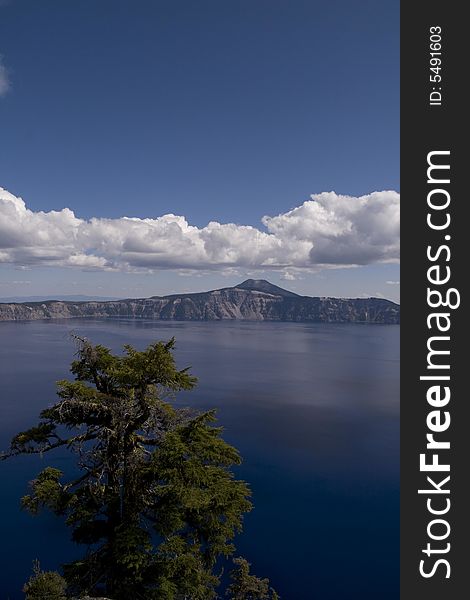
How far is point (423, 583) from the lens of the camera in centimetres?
1220

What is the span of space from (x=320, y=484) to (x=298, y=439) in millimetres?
19033

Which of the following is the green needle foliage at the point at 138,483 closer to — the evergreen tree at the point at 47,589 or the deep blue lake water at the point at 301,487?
the evergreen tree at the point at 47,589

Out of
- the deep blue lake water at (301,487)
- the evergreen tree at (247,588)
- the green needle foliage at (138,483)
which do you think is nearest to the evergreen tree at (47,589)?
the green needle foliage at (138,483)

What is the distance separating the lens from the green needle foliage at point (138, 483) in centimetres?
1534

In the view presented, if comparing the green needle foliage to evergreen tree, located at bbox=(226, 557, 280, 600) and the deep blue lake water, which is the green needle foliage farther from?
the deep blue lake water

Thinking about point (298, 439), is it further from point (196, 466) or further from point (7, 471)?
point (196, 466)

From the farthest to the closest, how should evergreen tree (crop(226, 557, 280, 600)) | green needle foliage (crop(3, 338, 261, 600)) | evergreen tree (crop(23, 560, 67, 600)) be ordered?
evergreen tree (crop(226, 557, 280, 600)) < evergreen tree (crop(23, 560, 67, 600)) < green needle foliage (crop(3, 338, 261, 600))

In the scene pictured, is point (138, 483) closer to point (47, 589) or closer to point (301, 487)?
point (47, 589)

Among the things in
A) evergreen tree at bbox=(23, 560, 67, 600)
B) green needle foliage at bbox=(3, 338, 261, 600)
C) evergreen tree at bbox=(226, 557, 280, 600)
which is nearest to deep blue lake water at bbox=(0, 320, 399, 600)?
evergreen tree at bbox=(226, 557, 280, 600)

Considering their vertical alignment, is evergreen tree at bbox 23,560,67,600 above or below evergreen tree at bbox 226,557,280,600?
above

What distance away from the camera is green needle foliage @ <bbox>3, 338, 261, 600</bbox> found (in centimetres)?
1534

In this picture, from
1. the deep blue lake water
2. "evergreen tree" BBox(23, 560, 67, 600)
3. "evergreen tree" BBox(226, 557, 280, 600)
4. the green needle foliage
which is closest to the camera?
the green needle foliage

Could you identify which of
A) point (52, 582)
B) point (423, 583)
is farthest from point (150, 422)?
point (423, 583)

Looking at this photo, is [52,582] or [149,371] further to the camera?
[52,582]
